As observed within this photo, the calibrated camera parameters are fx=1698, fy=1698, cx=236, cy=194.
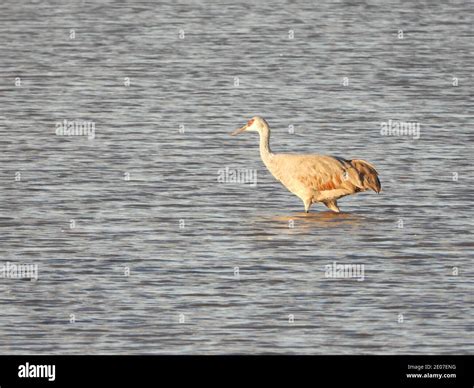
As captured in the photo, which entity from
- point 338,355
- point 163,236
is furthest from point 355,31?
point 338,355

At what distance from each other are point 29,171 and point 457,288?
10415mm

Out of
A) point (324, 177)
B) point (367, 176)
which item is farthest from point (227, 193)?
point (367, 176)

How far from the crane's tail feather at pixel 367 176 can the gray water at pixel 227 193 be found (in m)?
0.52

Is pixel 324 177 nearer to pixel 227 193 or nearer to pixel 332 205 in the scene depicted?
pixel 332 205

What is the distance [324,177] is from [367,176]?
64 cm

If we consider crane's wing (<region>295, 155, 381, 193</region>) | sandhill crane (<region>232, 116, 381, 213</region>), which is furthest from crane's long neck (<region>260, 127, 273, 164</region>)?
crane's wing (<region>295, 155, 381, 193</region>)

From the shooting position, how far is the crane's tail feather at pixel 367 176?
2514cm

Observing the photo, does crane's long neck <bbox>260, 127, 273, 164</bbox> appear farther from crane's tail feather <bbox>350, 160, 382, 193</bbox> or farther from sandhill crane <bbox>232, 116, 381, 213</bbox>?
crane's tail feather <bbox>350, 160, 382, 193</bbox>

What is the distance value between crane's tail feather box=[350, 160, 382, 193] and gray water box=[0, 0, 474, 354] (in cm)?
52

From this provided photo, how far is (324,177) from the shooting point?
25156 mm

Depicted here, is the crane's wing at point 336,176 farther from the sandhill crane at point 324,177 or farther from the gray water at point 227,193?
the gray water at point 227,193

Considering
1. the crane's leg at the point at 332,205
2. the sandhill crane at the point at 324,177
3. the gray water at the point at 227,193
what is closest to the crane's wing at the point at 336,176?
the sandhill crane at the point at 324,177
